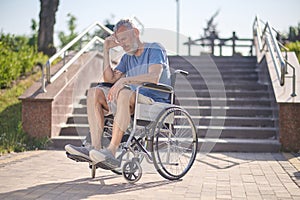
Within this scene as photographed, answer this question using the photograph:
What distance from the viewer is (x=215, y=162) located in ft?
18.1

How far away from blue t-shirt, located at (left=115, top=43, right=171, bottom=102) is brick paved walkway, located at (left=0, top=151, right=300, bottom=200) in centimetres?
72

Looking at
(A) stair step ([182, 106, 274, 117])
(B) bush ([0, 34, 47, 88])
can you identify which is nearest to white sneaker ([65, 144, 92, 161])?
(A) stair step ([182, 106, 274, 117])

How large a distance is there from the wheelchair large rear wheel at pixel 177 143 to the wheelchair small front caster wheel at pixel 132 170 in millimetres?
185

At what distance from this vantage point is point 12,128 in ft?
22.3

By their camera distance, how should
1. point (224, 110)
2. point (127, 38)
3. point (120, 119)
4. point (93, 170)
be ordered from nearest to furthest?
point (120, 119) < point (127, 38) < point (93, 170) < point (224, 110)

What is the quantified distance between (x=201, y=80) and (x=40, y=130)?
12.0ft

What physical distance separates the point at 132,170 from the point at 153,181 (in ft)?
0.98

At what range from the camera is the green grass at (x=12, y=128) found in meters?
6.25

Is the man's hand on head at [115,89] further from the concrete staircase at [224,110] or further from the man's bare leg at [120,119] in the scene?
the concrete staircase at [224,110]

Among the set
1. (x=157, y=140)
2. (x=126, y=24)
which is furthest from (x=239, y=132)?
(x=126, y=24)

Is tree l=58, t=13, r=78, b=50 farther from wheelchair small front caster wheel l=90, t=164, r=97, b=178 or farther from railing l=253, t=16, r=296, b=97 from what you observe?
wheelchair small front caster wheel l=90, t=164, r=97, b=178

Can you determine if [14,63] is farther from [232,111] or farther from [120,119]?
[120,119]

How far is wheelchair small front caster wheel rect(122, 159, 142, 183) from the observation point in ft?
13.5

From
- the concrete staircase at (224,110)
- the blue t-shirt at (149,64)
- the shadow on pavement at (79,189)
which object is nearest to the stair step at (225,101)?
the concrete staircase at (224,110)
